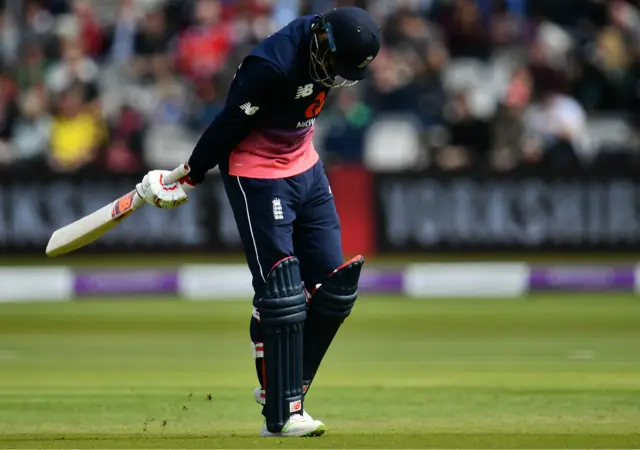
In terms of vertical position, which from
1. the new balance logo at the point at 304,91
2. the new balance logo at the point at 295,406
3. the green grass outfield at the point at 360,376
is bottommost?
the green grass outfield at the point at 360,376

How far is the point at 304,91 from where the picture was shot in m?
5.54

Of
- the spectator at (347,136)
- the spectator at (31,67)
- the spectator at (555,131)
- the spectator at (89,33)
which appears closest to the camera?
the spectator at (555,131)

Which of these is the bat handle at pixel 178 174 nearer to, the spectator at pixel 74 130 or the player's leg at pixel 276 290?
the player's leg at pixel 276 290

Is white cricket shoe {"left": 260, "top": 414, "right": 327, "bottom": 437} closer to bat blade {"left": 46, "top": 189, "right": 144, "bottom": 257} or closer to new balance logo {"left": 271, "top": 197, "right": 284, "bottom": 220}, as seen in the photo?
new balance logo {"left": 271, "top": 197, "right": 284, "bottom": 220}

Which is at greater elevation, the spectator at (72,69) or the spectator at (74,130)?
the spectator at (72,69)

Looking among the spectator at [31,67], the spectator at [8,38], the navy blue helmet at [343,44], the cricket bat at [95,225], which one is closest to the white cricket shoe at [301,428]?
the cricket bat at [95,225]

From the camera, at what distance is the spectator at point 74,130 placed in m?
14.5

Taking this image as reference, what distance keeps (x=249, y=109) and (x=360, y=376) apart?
9.20ft

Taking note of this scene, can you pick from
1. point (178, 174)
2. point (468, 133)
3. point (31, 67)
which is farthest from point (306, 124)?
point (31, 67)

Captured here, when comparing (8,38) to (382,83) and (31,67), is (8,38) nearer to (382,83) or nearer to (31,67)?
(31,67)

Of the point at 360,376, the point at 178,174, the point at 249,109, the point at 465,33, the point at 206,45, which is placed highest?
the point at 249,109

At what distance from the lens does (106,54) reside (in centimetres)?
1612

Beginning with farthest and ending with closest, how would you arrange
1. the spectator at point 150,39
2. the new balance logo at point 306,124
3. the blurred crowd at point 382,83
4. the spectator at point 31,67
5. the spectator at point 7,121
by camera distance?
the spectator at point 150,39 → the spectator at point 31,67 → the spectator at point 7,121 → the blurred crowd at point 382,83 → the new balance logo at point 306,124

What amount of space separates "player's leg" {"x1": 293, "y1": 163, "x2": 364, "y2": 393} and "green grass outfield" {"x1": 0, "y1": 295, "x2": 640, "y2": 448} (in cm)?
50
